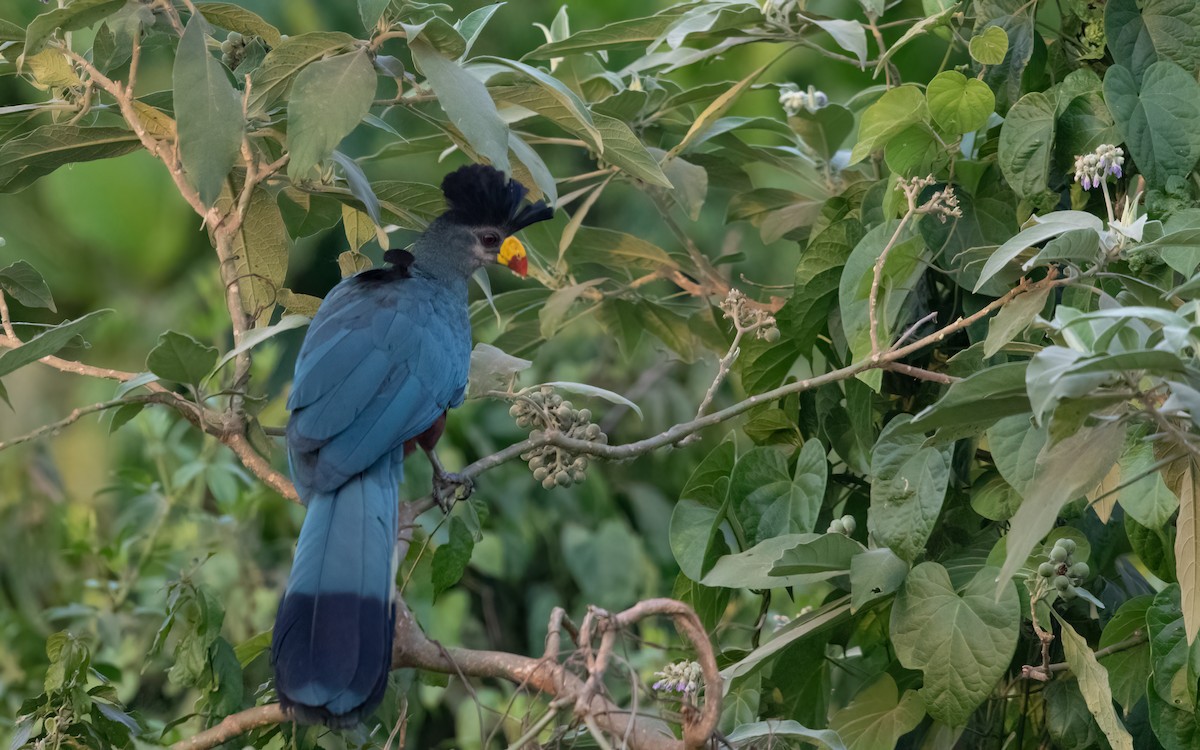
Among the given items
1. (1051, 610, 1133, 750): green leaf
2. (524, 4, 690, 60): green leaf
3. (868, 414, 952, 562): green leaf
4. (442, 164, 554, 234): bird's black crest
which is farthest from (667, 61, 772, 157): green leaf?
(1051, 610, 1133, 750): green leaf

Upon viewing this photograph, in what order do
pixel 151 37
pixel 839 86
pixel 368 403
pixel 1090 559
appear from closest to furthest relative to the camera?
pixel 1090 559 < pixel 151 37 < pixel 368 403 < pixel 839 86

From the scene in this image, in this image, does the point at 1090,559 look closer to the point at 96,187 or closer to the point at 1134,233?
the point at 1134,233

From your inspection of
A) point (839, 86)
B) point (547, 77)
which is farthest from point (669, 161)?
point (839, 86)

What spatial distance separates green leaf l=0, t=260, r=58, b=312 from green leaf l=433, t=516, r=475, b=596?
74 cm

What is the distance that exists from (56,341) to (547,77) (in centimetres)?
77

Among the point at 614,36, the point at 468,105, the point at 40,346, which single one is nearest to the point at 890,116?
the point at 614,36

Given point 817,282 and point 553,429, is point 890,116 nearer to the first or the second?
point 817,282

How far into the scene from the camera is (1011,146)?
5.91ft

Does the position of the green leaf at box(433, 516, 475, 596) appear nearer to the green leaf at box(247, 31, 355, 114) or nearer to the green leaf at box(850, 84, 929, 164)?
the green leaf at box(247, 31, 355, 114)

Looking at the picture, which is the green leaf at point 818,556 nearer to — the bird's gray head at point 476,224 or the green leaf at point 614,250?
the green leaf at point 614,250

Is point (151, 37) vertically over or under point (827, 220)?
over

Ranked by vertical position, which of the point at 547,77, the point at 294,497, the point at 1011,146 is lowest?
the point at 294,497

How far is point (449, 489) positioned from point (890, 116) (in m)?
0.99

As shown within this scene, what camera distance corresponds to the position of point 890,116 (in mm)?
1840
